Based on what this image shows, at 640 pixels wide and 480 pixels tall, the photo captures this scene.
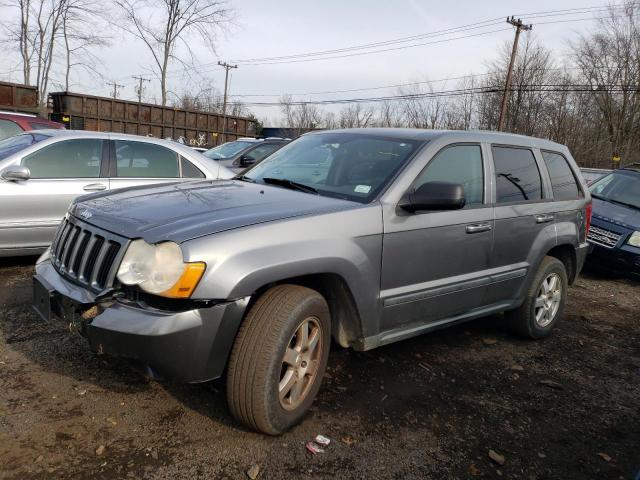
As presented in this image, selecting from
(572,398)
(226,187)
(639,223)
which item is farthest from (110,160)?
(639,223)

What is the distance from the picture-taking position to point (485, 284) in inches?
152

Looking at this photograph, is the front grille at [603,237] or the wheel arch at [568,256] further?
the front grille at [603,237]

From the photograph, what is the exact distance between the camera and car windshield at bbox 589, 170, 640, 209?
8.13 meters

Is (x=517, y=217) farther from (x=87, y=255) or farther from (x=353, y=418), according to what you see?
(x=87, y=255)

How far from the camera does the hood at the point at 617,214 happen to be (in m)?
7.43

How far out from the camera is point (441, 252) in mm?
3438

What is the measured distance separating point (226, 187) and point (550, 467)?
250cm

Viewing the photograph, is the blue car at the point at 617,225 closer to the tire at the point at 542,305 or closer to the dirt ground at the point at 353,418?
the tire at the point at 542,305

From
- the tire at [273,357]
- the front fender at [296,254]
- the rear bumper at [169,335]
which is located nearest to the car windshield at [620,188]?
the front fender at [296,254]

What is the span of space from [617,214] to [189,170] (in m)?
6.02

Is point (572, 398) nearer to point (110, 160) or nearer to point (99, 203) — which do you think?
point (99, 203)

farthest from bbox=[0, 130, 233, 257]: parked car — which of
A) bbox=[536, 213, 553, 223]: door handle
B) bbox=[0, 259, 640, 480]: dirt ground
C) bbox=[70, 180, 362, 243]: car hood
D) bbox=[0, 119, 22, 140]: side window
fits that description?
bbox=[536, 213, 553, 223]: door handle

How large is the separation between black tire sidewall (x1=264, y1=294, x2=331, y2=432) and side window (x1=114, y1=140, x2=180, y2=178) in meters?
3.87

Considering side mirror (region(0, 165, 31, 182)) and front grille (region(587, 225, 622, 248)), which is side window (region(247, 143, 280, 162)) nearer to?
side mirror (region(0, 165, 31, 182))
